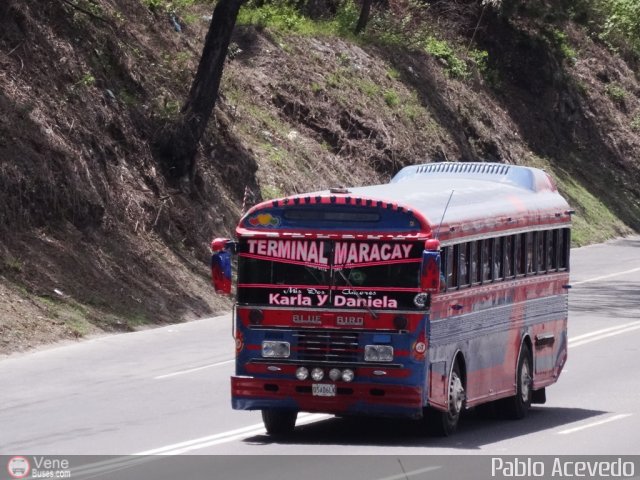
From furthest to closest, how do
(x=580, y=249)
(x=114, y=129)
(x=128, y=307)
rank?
(x=580, y=249) < (x=114, y=129) < (x=128, y=307)

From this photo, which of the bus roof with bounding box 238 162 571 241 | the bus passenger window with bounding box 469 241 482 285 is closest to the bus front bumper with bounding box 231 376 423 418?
the bus roof with bounding box 238 162 571 241

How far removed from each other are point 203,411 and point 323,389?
280cm

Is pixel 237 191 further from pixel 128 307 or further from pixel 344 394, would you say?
pixel 344 394

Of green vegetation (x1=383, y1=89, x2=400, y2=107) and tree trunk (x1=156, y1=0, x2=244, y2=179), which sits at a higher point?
tree trunk (x1=156, y1=0, x2=244, y2=179)

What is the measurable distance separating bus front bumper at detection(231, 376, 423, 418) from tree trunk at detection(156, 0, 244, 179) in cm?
1562

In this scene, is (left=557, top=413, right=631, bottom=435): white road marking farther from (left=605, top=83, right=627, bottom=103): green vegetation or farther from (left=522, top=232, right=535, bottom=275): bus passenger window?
(left=605, top=83, right=627, bottom=103): green vegetation

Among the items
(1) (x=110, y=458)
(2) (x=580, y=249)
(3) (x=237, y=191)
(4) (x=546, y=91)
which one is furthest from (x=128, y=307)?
(4) (x=546, y=91)

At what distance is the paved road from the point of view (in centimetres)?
1358

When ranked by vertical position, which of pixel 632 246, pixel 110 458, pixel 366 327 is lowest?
pixel 632 246

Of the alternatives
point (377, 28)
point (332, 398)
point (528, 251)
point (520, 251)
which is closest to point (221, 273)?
point (332, 398)

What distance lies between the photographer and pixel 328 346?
13648 mm

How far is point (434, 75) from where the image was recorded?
46.7 metres

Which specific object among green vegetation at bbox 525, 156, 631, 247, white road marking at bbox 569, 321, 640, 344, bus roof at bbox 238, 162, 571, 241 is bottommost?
green vegetation at bbox 525, 156, 631, 247

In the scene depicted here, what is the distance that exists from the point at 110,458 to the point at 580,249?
33.1 meters
